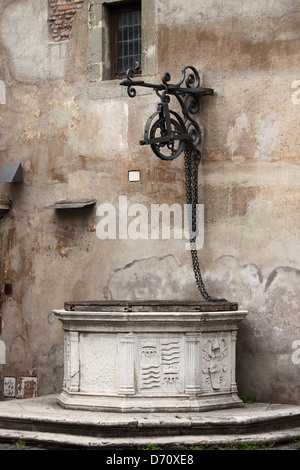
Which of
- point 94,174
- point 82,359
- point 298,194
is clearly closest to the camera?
point 82,359

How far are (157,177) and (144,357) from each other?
2457 mm

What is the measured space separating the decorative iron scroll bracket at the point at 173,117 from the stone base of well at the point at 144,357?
1.74 metres

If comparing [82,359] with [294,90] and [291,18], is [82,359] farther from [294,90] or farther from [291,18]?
[291,18]

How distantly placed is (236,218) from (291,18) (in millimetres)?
2172

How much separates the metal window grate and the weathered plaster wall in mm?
299

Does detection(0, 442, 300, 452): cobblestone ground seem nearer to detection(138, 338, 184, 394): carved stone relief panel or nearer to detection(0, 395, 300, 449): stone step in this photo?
detection(0, 395, 300, 449): stone step

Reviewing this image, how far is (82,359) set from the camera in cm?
905

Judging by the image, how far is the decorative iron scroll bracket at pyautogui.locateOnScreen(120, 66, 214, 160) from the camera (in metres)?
9.59

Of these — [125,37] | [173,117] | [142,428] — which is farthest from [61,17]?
[142,428]

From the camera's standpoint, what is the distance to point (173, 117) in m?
10.4

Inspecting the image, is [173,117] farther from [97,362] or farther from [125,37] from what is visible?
[97,362]

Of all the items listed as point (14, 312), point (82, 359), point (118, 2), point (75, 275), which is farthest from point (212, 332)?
point (118, 2)

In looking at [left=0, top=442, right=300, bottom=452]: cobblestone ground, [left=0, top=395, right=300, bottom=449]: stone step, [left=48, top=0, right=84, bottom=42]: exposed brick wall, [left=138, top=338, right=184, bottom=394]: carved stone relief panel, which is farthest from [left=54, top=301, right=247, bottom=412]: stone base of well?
[left=48, top=0, right=84, bottom=42]: exposed brick wall

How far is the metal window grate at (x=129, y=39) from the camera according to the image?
10844 mm
